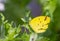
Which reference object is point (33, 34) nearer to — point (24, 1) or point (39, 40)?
point (39, 40)

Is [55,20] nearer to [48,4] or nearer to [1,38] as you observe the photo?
[48,4]

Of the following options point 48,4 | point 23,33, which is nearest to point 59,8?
point 48,4

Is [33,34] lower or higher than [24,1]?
lower

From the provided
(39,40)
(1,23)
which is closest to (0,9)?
(1,23)

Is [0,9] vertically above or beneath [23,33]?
above

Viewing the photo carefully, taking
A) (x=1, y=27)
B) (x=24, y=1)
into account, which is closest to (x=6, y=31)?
(x=1, y=27)
